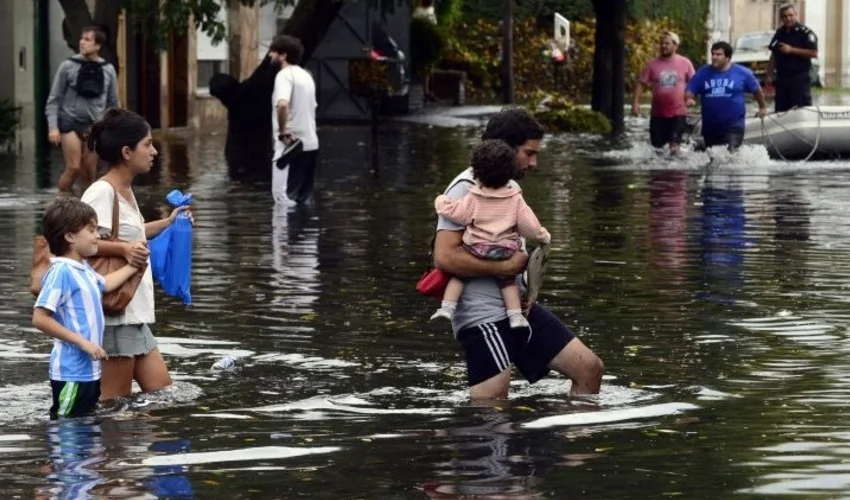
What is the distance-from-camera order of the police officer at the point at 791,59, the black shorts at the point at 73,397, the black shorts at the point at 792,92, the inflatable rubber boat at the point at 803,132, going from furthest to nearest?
the black shorts at the point at 792,92
the inflatable rubber boat at the point at 803,132
the police officer at the point at 791,59
the black shorts at the point at 73,397

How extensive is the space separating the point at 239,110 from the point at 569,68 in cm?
3062

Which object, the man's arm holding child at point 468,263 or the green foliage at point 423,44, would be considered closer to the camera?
the man's arm holding child at point 468,263

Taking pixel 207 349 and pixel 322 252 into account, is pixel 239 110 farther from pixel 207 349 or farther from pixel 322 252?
pixel 207 349

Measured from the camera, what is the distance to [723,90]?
83.9 feet

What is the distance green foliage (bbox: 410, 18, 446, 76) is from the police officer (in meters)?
20.3

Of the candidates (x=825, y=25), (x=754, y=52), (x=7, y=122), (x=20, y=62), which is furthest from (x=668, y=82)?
(x=825, y=25)

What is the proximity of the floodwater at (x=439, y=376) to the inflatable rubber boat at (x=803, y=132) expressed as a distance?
815 centimetres

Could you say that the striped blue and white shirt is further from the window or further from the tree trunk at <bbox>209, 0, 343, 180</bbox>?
the window

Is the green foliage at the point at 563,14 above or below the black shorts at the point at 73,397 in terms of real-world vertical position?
above

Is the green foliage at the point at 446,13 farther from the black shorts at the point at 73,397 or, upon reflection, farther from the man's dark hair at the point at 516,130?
the black shorts at the point at 73,397

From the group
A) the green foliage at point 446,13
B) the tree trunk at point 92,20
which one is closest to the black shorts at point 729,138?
the tree trunk at point 92,20

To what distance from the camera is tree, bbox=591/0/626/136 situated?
131 feet

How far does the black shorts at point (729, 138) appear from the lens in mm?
26297

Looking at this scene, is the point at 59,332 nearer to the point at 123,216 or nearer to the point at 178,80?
the point at 123,216
